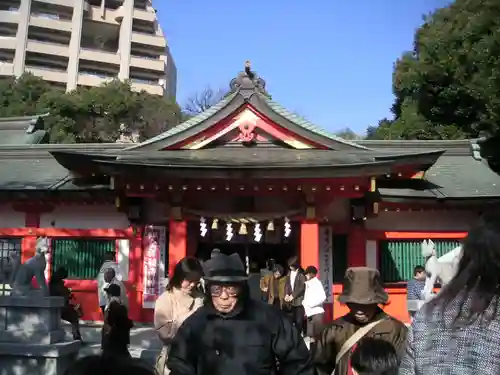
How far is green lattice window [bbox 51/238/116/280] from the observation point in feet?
42.5

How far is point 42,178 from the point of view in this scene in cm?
1372

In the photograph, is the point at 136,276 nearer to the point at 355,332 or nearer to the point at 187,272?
the point at 187,272

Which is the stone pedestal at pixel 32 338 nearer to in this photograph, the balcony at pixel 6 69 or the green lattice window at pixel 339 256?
the green lattice window at pixel 339 256

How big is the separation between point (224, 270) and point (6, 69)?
160 feet

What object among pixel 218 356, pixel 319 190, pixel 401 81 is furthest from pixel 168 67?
pixel 218 356

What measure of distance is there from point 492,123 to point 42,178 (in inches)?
479

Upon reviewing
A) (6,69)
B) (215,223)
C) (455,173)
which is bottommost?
(215,223)

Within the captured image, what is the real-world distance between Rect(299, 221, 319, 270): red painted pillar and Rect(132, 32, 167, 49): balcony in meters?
44.9

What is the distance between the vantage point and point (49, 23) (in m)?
48.8

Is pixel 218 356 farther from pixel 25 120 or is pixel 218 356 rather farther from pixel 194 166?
pixel 25 120

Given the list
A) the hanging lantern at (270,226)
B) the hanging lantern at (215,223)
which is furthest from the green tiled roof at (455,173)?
the hanging lantern at (215,223)

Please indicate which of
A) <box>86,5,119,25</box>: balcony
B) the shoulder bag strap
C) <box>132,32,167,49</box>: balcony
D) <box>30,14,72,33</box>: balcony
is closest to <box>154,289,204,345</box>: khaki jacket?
the shoulder bag strap

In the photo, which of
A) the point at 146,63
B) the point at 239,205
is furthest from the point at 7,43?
the point at 239,205

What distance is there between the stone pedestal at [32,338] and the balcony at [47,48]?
46.0 m
